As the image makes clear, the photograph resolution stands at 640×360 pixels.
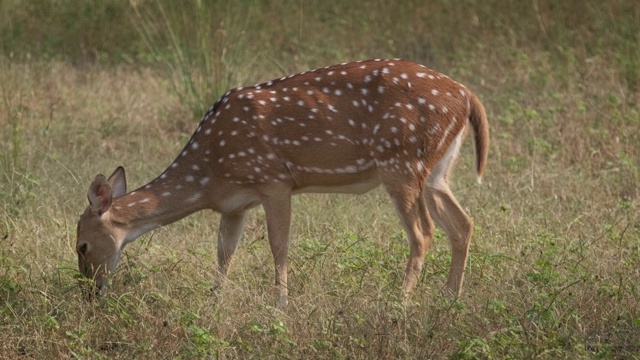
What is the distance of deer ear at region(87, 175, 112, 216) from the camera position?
6.58 meters

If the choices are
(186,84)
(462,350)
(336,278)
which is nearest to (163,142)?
(186,84)

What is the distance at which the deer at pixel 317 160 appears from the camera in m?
6.60

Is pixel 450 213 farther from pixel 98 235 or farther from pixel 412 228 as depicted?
pixel 98 235

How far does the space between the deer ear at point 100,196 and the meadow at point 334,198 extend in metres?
0.33

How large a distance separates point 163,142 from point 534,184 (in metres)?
2.95

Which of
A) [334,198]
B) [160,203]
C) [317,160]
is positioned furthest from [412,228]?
[334,198]

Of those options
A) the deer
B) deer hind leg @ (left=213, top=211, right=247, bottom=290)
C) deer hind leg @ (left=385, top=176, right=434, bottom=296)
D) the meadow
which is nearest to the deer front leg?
the deer

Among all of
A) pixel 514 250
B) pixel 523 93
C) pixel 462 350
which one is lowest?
pixel 523 93

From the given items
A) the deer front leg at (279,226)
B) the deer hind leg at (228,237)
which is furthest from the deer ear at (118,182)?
the deer front leg at (279,226)

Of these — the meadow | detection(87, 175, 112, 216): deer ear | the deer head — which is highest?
detection(87, 175, 112, 216): deer ear

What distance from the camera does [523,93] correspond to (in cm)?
1042

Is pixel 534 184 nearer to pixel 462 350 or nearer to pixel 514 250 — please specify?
pixel 514 250

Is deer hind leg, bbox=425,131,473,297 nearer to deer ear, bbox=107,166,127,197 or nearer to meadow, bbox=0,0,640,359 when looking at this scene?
meadow, bbox=0,0,640,359

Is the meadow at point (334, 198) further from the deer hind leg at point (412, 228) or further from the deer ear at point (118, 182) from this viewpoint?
the deer ear at point (118, 182)
